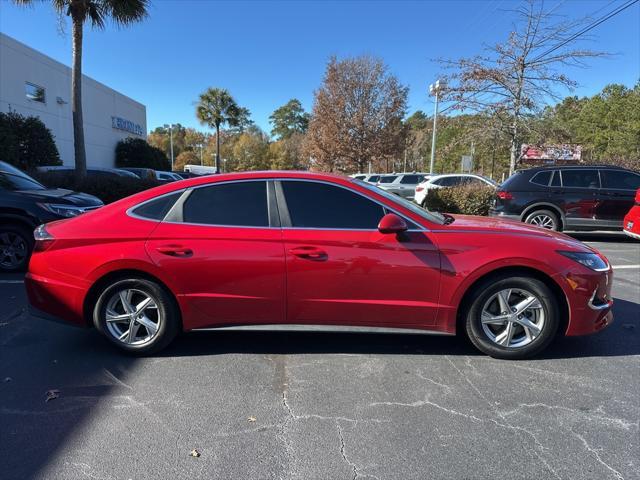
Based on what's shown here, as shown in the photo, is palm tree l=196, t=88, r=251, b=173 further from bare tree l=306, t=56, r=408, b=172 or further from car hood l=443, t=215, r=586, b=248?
car hood l=443, t=215, r=586, b=248

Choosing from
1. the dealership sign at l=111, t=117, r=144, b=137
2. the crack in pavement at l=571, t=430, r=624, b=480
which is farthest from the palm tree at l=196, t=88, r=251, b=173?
the crack in pavement at l=571, t=430, r=624, b=480

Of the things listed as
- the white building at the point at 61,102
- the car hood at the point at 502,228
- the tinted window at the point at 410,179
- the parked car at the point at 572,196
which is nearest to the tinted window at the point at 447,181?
the tinted window at the point at 410,179

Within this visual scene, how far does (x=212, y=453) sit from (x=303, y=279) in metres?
1.45

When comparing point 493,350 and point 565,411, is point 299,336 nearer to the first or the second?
point 493,350

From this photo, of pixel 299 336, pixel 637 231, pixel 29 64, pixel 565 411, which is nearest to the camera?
pixel 565 411

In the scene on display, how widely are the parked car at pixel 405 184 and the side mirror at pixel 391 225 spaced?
1589cm

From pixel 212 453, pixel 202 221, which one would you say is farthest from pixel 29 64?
pixel 212 453

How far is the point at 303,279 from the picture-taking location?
137 inches

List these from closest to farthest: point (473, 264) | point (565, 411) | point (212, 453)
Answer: point (212, 453), point (565, 411), point (473, 264)

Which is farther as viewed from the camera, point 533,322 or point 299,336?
point 299,336

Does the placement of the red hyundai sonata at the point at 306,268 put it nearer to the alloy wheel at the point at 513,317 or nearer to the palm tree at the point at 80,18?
the alloy wheel at the point at 513,317

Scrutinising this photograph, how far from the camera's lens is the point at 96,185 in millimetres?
11945

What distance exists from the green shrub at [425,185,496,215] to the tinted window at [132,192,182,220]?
977 cm

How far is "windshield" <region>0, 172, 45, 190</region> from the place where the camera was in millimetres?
6949
